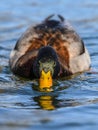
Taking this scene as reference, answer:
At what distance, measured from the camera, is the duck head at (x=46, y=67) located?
10812 mm

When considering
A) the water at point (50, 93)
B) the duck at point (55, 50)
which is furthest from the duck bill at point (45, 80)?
the duck at point (55, 50)

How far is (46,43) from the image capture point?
12.5 m

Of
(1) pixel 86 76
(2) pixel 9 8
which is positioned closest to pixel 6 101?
(1) pixel 86 76

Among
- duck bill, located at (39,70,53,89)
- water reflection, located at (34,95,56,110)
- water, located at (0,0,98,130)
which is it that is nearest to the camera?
water, located at (0,0,98,130)

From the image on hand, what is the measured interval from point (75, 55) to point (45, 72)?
5.84ft

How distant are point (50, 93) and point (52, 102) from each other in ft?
1.37

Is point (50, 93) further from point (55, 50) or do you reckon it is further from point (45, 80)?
point (55, 50)

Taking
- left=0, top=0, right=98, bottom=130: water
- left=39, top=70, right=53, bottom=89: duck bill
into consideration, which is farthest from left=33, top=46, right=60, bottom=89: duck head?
left=0, top=0, right=98, bottom=130: water

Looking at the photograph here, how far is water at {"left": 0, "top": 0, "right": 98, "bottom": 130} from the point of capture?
9.01 metres

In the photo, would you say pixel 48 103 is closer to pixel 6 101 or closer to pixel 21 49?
pixel 6 101

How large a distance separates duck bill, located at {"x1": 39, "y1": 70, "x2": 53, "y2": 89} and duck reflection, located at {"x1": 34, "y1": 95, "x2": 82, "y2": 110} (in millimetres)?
250

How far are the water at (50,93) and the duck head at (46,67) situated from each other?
0.21 metres

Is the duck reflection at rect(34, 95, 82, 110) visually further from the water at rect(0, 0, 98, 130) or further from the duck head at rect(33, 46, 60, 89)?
the duck head at rect(33, 46, 60, 89)

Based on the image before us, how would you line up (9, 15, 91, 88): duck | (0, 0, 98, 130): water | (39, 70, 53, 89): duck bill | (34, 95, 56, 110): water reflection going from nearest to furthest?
(0, 0, 98, 130): water
(34, 95, 56, 110): water reflection
(39, 70, 53, 89): duck bill
(9, 15, 91, 88): duck
